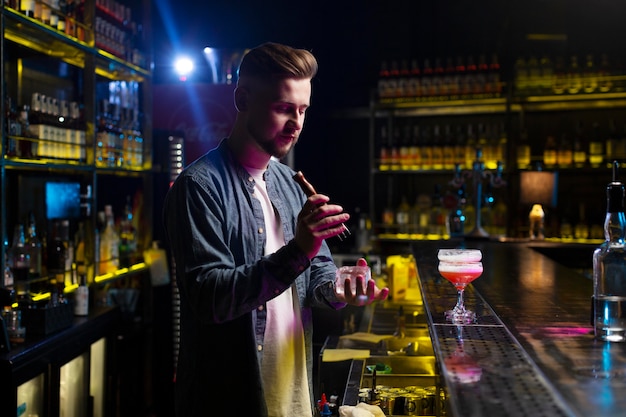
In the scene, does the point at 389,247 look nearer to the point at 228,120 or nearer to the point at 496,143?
the point at 496,143

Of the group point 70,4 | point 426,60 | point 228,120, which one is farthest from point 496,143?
point 70,4

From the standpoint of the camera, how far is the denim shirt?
5.05ft

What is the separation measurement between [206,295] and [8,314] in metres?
1.87

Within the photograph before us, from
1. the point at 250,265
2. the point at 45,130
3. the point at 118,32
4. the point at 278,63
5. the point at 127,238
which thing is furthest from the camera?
the point at 127,238

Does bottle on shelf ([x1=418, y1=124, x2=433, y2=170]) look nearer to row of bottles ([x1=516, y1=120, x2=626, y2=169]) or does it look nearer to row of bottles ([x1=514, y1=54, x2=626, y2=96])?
row of bottles ([x1=516, y1=120, x2=626, y2=169])

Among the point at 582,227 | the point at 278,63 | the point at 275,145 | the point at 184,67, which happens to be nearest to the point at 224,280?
the point at 275,145

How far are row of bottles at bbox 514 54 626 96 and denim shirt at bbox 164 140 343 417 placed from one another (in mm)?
4593

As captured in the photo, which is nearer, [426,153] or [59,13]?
[59,13]

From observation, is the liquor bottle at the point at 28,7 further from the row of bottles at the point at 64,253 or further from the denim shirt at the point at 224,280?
the denim shirt at the point at 224,280

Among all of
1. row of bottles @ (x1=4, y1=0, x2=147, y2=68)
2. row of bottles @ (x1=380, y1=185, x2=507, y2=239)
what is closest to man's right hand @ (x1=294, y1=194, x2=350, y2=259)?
row of bottles @ (x1=4, y1=0, x2=147, y2=68)

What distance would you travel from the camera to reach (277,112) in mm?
1724

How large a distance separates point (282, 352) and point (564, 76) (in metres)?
4.92

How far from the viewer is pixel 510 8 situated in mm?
6184

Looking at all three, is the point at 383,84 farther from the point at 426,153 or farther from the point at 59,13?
the point at 59,13
